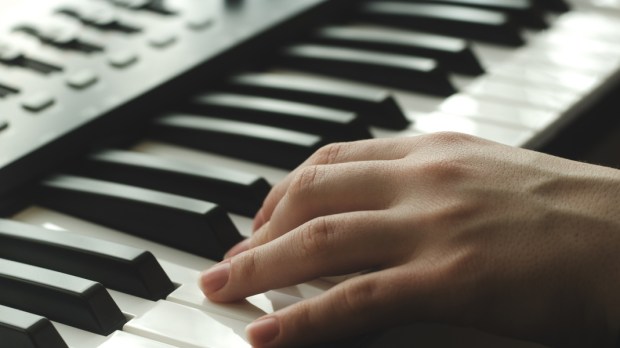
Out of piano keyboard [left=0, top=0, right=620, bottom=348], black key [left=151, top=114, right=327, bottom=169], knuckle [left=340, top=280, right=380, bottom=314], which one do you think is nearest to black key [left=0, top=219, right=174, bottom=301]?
piano keyboard [left=0, top=0, right=620, bottom=348]

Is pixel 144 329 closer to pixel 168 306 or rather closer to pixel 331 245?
pixel 168 306

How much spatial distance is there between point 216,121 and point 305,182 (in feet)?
1.27

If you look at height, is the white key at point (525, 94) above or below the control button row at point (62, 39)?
below

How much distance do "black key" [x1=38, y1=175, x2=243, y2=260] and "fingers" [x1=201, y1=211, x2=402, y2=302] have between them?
12 cm

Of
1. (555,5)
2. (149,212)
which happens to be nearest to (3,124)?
(149,212)

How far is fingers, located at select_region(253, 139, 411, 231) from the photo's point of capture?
112 cm

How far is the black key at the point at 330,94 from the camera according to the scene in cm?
143

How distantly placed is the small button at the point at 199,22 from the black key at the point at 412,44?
0.25 metres

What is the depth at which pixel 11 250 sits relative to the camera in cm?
108

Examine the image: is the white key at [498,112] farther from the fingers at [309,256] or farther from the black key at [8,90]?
the black key at [8,90]

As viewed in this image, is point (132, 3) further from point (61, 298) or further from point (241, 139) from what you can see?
point (61, 298)

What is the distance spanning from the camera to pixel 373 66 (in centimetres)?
159

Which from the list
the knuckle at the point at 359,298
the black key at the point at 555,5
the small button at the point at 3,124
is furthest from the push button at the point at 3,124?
the black key at the point at 555,5

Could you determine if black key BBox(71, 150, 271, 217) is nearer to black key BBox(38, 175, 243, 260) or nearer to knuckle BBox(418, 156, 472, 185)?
black key BBox(38, 175, 243, 260)
